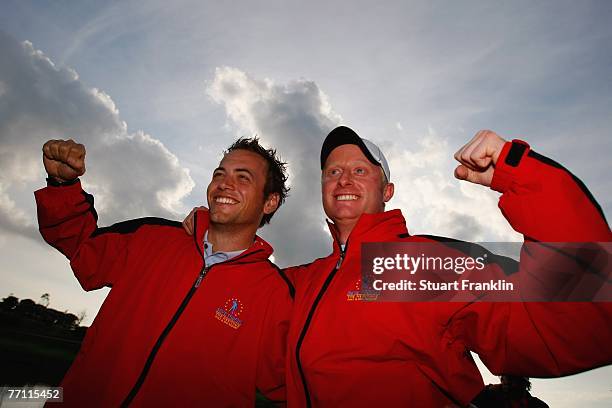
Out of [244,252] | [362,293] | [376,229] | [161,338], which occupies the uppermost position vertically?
[376,229]

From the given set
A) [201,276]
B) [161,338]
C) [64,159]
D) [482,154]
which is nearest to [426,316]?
[482,154]

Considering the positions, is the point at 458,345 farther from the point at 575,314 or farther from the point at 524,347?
the point at 575,314

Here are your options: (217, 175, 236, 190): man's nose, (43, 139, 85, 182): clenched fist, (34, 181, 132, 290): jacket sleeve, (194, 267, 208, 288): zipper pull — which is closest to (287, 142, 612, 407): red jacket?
(194, 267, 208, 288): zipper pull

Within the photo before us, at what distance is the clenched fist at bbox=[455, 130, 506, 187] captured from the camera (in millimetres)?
1840

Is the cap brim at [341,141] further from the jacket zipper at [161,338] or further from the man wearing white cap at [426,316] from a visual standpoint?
the jacket zipper at [161,338]

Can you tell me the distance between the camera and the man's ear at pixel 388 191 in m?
3.77

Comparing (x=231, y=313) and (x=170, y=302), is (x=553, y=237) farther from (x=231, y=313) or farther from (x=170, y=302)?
(x=170, y=302)

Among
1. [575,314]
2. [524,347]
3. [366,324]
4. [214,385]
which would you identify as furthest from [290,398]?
[575,314]

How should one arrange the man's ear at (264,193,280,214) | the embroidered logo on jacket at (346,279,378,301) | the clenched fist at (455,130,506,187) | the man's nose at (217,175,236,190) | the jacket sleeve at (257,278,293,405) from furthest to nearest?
1. the man's ear at (264,193,280,214)
2. the man's nose at (217,175,236,190)
3. the jacket sleeve at (257,278,293,405)
4. the embroidered logo on jacket at (346,279,378,301)
5. the clenched fist at (455,130,506,187)

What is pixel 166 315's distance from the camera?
299 centimetres

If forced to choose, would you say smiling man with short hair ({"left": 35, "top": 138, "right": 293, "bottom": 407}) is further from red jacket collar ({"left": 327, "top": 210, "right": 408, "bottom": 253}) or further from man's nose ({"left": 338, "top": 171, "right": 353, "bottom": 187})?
man's nose ({"left": 338, "top": 171, "right": 353, "bottom": 187})

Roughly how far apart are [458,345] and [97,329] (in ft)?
10.1

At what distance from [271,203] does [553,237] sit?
3482 mm

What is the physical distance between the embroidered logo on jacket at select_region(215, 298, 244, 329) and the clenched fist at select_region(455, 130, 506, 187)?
2.35 metres
